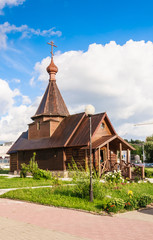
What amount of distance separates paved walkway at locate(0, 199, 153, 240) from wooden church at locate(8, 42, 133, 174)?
486 inches

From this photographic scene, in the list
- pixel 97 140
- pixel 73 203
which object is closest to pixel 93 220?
pixel 73 203

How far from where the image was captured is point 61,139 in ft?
81.6

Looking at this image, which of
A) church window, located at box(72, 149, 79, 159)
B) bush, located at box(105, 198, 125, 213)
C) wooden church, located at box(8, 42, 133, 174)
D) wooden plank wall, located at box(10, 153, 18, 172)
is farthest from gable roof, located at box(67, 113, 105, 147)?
bush, located at box(105, 198, 125, 213)

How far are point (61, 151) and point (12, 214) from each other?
1599 centimetres

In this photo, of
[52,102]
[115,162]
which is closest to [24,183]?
[115,162]

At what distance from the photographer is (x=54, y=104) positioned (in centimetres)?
2828

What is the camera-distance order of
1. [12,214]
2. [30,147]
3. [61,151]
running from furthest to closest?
[30,147] < [61,151] < [12,214]

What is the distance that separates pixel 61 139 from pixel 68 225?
17.7m

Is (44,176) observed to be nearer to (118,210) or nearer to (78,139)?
(78,139)

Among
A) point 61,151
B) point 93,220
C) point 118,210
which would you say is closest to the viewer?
point 93,220

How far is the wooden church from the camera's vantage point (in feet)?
75.9

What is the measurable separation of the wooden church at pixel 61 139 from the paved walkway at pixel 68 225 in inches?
486

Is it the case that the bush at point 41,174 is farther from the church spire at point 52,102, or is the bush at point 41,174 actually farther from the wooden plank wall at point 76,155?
the church spire at point 52,102

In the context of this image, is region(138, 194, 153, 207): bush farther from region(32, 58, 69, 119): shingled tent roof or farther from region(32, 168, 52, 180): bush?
region(32, 58, 69, 119): shingled tent roof
